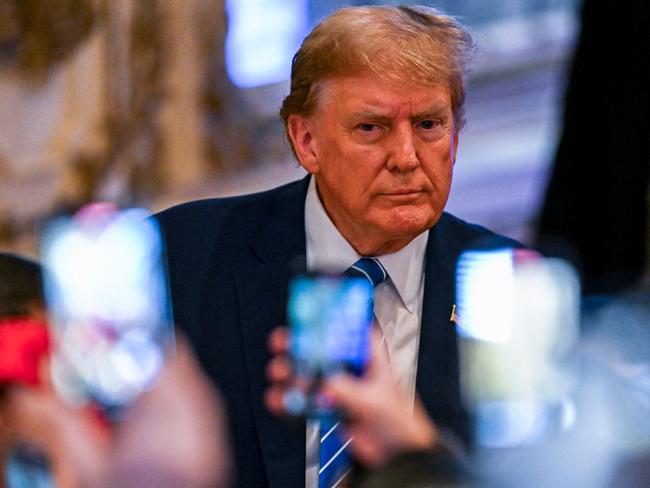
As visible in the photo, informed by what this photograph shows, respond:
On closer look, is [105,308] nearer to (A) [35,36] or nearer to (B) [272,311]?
(B) [272,311]

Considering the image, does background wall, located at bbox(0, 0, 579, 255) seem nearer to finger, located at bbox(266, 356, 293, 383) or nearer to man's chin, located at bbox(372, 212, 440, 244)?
man's chin, located at bbox(372, 212, 440, 244)

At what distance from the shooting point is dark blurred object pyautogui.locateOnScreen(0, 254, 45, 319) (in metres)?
0.99

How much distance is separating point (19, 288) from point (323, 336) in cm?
32

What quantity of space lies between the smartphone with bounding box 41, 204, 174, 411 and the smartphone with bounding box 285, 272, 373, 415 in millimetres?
138

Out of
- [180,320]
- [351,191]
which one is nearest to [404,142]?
[351,191]

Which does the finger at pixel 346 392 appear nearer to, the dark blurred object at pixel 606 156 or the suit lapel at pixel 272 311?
the suit lapel at pixel 272 311

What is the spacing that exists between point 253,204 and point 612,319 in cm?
53

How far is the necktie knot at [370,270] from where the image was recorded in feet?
4.01

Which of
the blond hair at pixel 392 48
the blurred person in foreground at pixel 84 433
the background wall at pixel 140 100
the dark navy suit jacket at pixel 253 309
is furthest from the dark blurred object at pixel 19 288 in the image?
the background wall at pixel 140 100

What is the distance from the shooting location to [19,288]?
1.03 m

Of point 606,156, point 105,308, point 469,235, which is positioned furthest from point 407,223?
point 606,156

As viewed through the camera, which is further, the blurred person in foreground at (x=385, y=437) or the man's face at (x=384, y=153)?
the man's face at (x=384, y=153)

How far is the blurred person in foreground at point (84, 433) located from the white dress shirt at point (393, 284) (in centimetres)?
31

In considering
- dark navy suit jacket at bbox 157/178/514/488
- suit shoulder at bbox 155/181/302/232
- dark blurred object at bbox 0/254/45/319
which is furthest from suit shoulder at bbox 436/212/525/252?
dark blurred object at bbox 0/254/45/319
